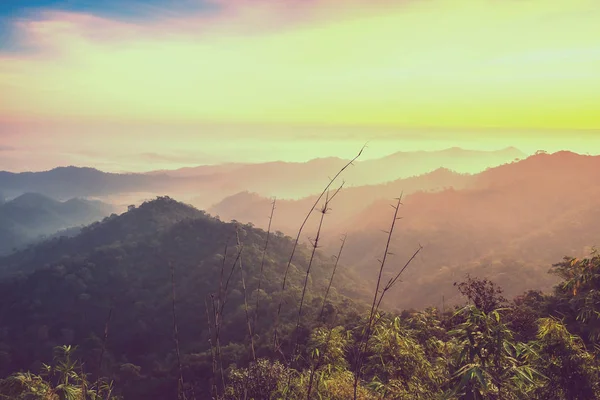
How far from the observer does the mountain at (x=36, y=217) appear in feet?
452

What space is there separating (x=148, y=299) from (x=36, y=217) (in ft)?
487

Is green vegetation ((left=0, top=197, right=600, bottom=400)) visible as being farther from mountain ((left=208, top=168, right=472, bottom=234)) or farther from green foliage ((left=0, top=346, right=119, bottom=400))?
mountain ((left=208, top=168, right=472, bottom=234))

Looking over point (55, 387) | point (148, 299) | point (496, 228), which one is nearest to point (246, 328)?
point (148, 299)

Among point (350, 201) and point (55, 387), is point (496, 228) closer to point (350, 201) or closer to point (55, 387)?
point (350, 201)

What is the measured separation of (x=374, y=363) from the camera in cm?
564

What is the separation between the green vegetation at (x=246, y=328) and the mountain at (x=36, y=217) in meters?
69.3

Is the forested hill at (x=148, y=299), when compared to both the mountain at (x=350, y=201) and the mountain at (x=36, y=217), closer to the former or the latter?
the mountain at (x=36, y=217)

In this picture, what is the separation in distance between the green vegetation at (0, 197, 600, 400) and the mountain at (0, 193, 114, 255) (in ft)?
228

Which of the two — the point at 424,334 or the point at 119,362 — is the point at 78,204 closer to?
the point at 119,362

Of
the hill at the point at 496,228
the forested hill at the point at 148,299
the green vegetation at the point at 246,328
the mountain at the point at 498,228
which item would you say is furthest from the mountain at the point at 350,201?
the forested hill at the point at 148,299

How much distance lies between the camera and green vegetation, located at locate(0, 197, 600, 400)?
3.83 m

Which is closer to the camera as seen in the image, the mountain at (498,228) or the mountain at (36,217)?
the mountain at (498,228)

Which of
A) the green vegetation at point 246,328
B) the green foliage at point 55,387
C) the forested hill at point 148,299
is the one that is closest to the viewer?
the green vegetation at point 246,328

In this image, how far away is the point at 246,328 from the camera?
1359 inches
